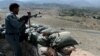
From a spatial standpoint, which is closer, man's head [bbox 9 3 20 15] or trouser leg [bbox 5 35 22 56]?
man's head [bbox 9 3 20 15]

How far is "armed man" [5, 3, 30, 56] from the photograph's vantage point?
262 inches

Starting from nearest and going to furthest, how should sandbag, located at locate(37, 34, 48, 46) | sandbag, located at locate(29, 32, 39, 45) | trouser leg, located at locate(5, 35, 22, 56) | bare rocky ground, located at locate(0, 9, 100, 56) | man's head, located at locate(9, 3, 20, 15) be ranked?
man's head, located at locate(9, 3, 20, 15)
trouser leg, located at locate(5, 35, 22, 56)
sandbag, located at locate(29, 32, 39, 45)
sandbag, located at locate(37, 34, 48, 46)
bare rocky ground, located at locate(0, 9, 100, 56)

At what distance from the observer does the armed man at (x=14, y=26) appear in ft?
21.8

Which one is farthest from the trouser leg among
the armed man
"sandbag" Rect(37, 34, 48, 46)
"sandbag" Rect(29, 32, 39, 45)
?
"sandbag" Rect(37, 34, 48, 46)

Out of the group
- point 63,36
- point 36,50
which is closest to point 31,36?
point 36,50

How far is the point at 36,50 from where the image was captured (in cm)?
821

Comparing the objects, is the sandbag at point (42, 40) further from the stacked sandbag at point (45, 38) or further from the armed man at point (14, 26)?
the armed man at point (14, 26)

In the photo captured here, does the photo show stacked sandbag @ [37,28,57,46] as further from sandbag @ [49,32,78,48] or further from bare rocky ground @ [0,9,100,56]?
bare rocky ground @ [0,9,100,56]

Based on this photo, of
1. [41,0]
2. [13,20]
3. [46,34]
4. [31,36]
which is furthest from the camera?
[41,0]

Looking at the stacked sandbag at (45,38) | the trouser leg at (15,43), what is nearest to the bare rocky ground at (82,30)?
the stacked sandbag at (45,38)

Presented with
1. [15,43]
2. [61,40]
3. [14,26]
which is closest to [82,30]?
[61,40]

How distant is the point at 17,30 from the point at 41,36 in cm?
176

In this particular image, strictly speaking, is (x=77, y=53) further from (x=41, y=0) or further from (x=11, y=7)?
(x=41, y=0)

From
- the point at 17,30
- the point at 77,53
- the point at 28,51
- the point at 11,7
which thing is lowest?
the point at 77,53
